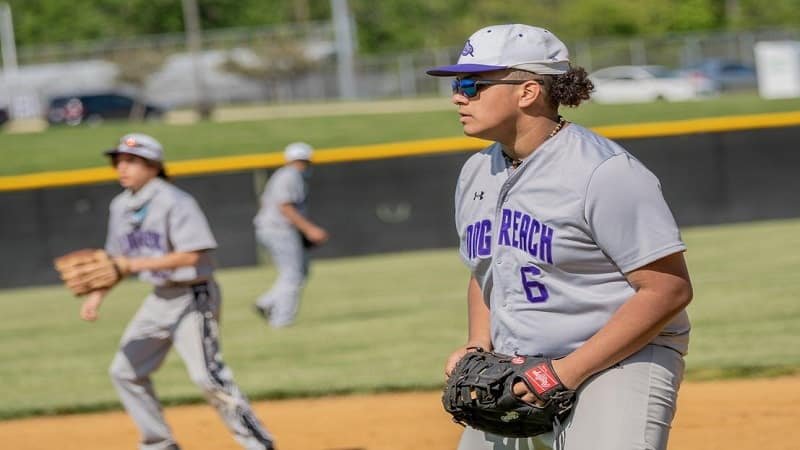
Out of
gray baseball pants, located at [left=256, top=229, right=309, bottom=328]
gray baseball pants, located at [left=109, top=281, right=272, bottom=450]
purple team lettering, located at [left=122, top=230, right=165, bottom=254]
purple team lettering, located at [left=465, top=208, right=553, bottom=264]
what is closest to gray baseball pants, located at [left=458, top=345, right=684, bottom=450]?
purple team lettering, located at [left=465, top=208, right=553, bottom=264]

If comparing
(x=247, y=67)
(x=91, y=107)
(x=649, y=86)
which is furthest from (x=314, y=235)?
(x=247, y=67)

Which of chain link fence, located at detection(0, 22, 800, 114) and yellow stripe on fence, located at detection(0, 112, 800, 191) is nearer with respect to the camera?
yellow stripe on fence, located at detection(0, 112, 800, 191)

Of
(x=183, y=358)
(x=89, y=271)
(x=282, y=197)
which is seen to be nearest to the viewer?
(x=89, y=271)

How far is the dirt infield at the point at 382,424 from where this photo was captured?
750 centimetres

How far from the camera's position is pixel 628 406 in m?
3.58

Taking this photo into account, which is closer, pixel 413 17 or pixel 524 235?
pixel 524 235

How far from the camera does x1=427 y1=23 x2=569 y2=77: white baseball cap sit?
3674 millimetres

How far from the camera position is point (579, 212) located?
11.6 ft

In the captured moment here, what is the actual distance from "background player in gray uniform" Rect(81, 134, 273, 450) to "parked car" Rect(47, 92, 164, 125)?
39208 mm

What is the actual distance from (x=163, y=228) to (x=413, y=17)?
62828 mm

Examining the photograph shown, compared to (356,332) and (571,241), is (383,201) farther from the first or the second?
(571,241)

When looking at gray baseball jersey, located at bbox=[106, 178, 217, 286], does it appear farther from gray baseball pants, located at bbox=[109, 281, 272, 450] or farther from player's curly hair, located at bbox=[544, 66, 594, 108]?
player's curly hair, located at bbox=[544, 66, 594, 108]

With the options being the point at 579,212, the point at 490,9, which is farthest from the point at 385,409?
the point at 490,9

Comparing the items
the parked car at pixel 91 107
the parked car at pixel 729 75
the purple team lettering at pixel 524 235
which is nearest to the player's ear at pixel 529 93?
the purple team lettering at pixel 524 235
